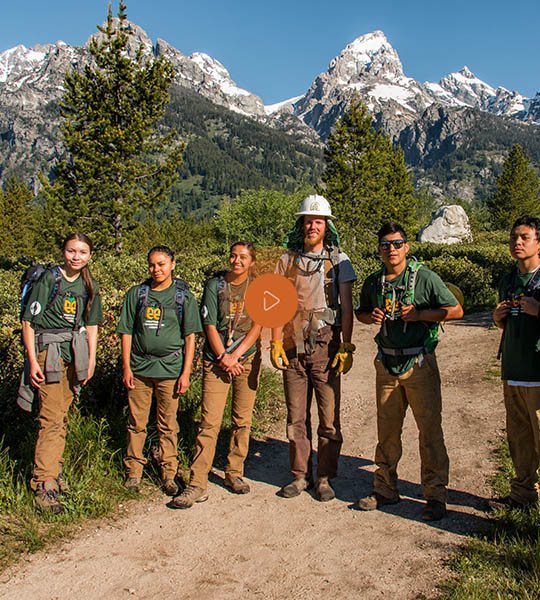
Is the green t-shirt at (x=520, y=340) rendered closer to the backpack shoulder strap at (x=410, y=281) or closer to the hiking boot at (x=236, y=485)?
the backpack shoulder strap at (x=410, y=281)

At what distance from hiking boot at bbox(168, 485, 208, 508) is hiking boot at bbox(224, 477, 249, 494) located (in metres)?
0.24

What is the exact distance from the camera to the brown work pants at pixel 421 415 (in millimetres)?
3758

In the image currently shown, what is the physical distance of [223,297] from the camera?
4207 mm

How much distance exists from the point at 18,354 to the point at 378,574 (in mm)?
4090

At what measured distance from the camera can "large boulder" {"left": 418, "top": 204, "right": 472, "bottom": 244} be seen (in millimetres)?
32688

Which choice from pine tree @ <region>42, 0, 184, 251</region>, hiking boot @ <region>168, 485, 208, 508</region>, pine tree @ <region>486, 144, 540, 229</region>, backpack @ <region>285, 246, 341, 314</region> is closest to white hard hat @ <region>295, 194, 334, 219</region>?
backpack @ <region>285, 246, 341, 314</region>

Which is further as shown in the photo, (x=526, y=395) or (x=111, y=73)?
(x=111, y=73)

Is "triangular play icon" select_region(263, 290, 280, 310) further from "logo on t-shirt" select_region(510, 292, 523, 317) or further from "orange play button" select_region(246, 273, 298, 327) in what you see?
"logo on t-shirt" select_region(510, 292, 523, 317)

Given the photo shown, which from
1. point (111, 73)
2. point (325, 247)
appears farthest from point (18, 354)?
point (111, 73)

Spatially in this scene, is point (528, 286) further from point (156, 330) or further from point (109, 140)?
point (109, 140)

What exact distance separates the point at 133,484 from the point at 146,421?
1.71ft

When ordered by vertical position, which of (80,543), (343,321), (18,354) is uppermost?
(343,321)

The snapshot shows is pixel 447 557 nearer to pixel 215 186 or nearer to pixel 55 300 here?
pixel 55 300

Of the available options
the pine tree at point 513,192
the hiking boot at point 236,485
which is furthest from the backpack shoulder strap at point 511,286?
the pine tree at point 513,192
